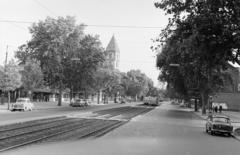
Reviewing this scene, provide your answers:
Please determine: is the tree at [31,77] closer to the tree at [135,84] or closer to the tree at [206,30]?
the tree at [206,30]

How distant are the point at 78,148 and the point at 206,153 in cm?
491

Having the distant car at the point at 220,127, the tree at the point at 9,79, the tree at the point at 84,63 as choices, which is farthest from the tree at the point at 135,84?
the distant car at the point at 220,127

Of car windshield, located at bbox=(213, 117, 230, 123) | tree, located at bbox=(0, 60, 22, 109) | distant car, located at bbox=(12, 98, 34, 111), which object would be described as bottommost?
car windshield, located at bbox=(213, 117, 230, 123)

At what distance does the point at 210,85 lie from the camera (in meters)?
55.1

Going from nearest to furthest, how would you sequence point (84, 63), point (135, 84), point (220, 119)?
point (220, 119), point (84, 63), point (135, 84)

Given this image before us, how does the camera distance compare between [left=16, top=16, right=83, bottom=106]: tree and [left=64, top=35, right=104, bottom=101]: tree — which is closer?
[left=16, top=16, right=83, bottom=106]: tree

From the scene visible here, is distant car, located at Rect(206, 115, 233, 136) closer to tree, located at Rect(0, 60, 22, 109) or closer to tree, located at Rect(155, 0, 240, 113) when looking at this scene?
tree, located at Rect(155, 0, 240, 113)

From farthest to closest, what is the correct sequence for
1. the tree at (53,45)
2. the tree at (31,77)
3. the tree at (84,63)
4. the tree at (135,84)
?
the tree at (135,84) → the tree at (84,63) → the tree at (53,45) → the tree at (31,77)

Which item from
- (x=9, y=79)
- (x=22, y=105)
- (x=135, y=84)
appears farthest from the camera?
(x=135, y=84)

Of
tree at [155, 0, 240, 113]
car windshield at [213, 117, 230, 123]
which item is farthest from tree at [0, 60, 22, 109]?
car windshield at [213, 117, 230, 123]

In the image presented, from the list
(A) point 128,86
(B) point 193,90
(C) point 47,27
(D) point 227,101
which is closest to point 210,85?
(B) point 193,90

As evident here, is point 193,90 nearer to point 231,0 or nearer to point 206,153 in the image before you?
point 231,0

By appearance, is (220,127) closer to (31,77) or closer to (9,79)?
(9,79)

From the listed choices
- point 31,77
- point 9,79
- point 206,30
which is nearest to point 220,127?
point 206,30
